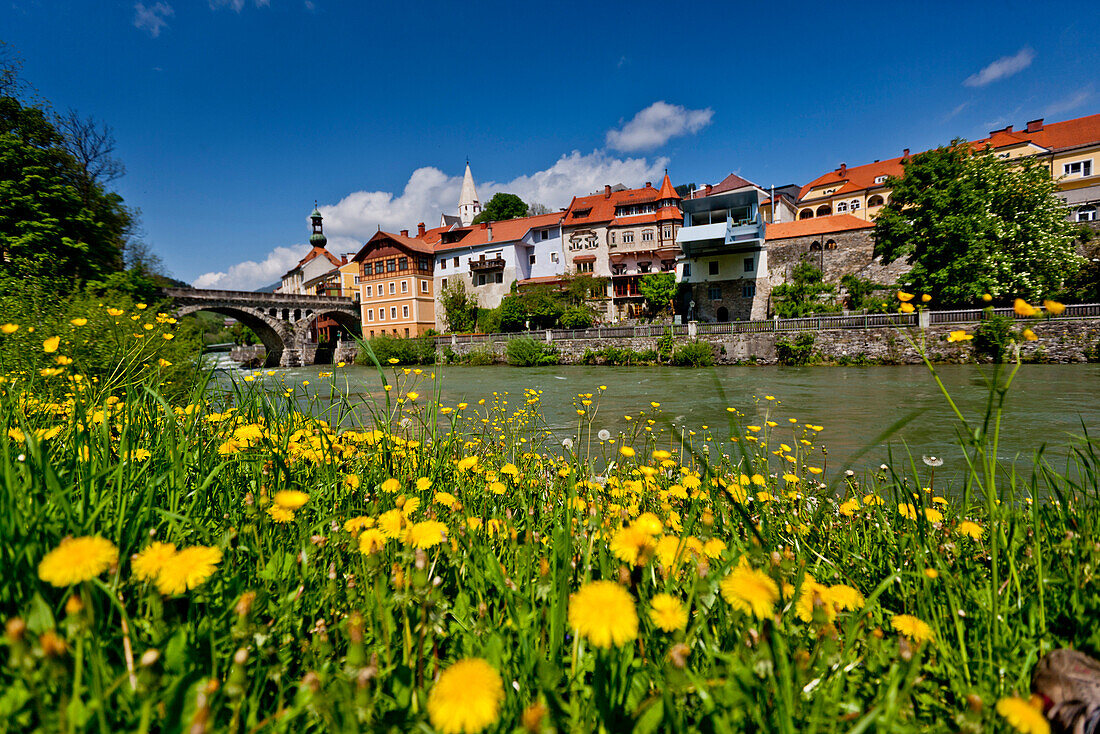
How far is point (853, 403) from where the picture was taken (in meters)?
12.1

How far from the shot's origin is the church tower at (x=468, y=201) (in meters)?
75.3

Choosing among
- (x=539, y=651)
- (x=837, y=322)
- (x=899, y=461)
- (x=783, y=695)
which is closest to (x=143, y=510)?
(x=539, y=651)

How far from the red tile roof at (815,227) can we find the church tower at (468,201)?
157 feet

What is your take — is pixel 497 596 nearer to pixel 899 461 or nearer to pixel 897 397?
pixel 899 461

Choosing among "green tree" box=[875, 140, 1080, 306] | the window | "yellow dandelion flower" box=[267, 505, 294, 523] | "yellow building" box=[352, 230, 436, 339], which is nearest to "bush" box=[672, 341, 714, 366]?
"green tree" box=[875, 140, 1080, 306]

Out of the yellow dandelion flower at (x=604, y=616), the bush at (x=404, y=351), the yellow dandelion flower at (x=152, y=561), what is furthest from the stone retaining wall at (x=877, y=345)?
the yellow dandelion flower at (x=604, y=616)

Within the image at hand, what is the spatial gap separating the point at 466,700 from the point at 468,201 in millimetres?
80533

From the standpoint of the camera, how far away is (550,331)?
107 feet

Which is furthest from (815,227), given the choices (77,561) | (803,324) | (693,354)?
(77,561)

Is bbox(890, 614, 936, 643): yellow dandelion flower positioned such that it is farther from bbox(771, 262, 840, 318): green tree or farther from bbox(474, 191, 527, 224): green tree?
bbox(474, 191, 527, 224): green tree

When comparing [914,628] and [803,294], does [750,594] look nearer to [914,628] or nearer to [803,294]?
[914,628]

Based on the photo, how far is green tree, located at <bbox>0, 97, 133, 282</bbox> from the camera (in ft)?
57.4

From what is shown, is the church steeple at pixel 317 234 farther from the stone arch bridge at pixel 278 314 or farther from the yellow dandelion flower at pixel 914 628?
the yellow dandelion flower at pixel 914 628

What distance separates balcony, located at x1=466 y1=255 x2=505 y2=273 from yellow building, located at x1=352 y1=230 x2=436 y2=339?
20.0ft
